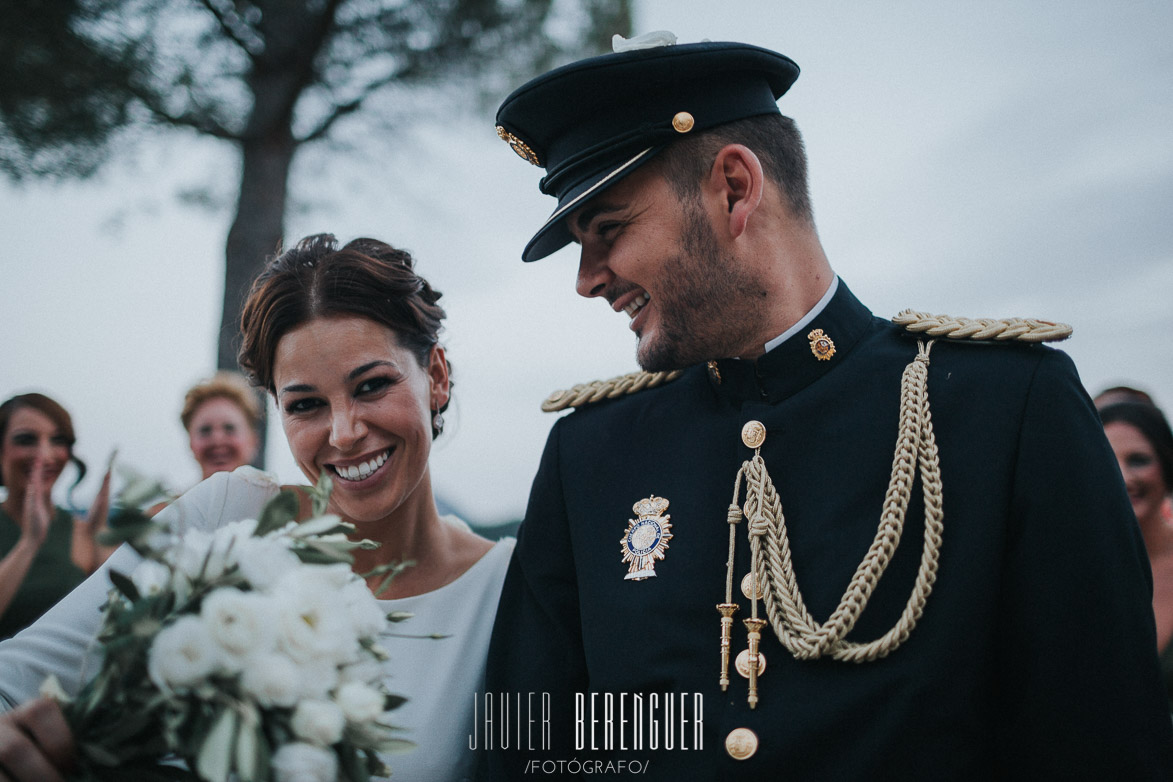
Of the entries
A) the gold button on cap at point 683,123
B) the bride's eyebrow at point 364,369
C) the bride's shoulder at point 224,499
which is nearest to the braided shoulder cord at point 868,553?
the gold button on cap at point 683,123

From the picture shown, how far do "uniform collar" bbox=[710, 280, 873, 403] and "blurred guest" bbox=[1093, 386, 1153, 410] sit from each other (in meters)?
2.45

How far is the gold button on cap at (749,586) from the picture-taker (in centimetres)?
169

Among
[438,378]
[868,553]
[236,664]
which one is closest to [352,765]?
[236,664]

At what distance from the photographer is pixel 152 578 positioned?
4.32ft

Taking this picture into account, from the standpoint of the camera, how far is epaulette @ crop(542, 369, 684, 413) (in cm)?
222

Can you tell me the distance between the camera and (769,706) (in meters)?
1.61

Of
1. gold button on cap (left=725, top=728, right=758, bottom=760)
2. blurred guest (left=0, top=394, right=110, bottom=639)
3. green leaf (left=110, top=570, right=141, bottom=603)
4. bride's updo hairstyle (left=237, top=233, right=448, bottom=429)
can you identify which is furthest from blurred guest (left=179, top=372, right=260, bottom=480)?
gold button on cap (left=725, top=728, right=758, bottom=760)

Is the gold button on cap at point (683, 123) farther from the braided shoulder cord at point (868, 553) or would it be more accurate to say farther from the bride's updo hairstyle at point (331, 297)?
the bride's updo hairstyle at point (331, 297)

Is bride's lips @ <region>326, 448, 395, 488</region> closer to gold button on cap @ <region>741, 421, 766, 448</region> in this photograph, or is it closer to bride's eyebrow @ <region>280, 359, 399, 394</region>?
bride's eyebrow @ <region>280, 359, 399, 394</region>

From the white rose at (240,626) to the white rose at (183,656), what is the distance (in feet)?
0.04

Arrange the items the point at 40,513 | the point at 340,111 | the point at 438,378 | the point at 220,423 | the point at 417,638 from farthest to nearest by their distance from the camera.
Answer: the point at 340,111 < the point at 220,423 < the point at 40,513 < the point at 438,378 < the point at 417,638

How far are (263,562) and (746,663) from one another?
843 millimetres

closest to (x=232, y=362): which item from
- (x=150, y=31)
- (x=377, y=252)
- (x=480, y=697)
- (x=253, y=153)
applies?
Result: (x=253, y=153)

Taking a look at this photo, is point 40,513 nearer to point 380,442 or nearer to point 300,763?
point 380,442
